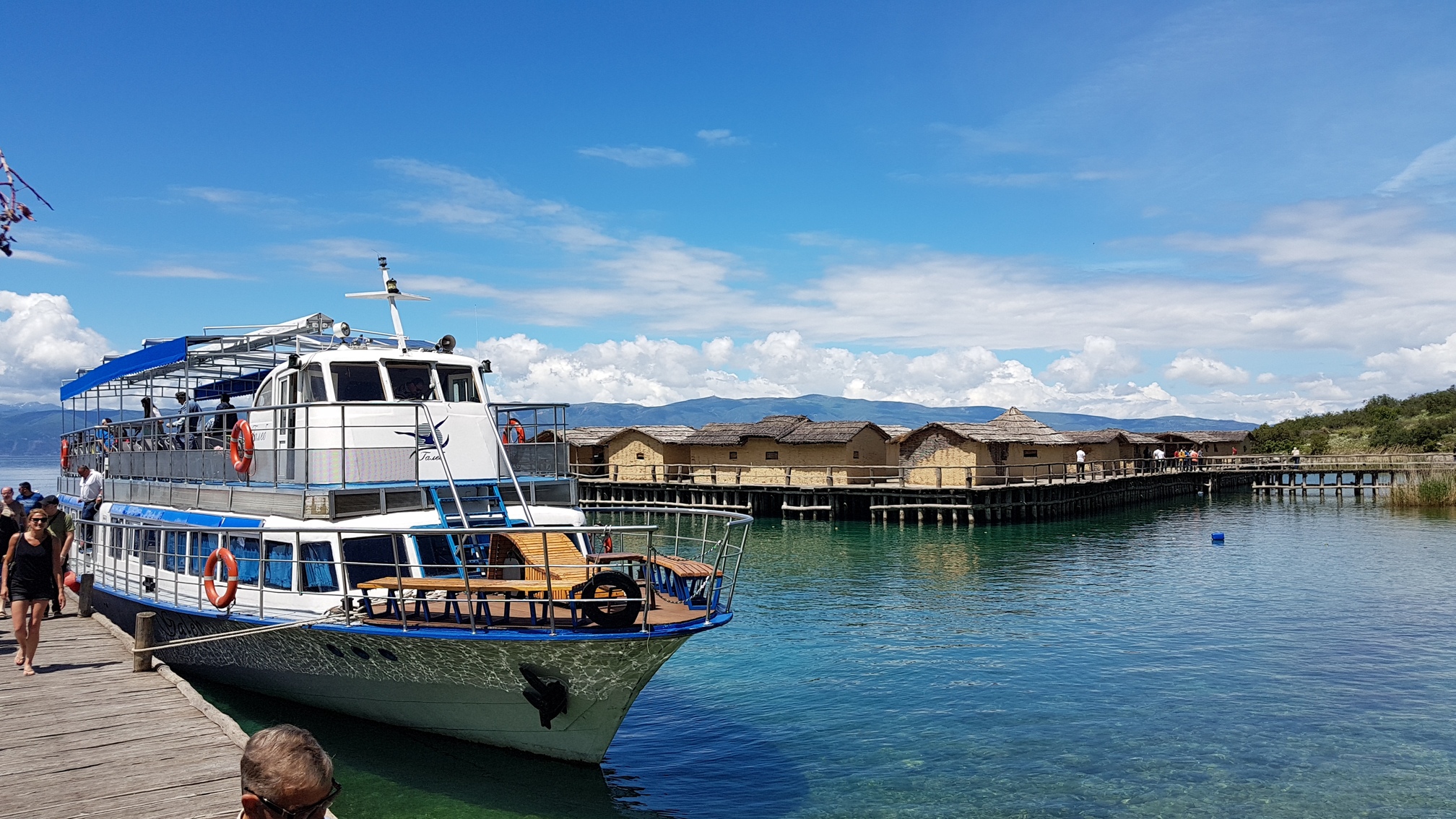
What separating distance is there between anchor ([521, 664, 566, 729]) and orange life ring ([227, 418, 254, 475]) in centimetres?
598

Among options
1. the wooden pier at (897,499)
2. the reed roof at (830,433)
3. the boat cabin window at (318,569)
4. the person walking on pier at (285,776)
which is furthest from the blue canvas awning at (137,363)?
the reed roof at (830,433)

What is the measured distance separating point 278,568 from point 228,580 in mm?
619

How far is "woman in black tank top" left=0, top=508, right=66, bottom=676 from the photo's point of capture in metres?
11.0

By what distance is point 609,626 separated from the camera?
969 centimetres

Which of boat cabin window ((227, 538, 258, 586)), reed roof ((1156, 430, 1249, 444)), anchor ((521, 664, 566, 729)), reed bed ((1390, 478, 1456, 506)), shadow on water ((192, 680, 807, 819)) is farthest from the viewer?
reed roof ((1156, 430, 1249, 444))

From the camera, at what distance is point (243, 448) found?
13.4 meters

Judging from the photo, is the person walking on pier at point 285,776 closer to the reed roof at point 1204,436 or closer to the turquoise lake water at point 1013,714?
the turquoise lake water at point 1013,714

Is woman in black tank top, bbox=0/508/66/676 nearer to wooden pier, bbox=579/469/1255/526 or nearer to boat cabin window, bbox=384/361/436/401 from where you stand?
boat cabin window, bbox=384/361/436/401

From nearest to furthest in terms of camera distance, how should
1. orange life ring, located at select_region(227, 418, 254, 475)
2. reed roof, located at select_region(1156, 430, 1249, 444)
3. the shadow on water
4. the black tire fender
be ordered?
the black tire fender → the shadow on water → orange life ring, located at select_region(227, 418, 254, 475) → reed roof, located at select_region(1156, 430, 1249, 444)

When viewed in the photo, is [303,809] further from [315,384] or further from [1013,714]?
[1013,714]

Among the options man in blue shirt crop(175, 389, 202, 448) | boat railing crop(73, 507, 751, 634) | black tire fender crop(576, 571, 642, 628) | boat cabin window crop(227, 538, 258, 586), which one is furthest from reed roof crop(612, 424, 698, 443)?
black tire fender crop(576, 571, 642, 628)

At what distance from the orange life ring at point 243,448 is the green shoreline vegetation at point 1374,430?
77340 mm

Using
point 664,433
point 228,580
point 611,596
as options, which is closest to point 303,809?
point 611,596

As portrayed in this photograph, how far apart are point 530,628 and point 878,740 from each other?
19.0ft
